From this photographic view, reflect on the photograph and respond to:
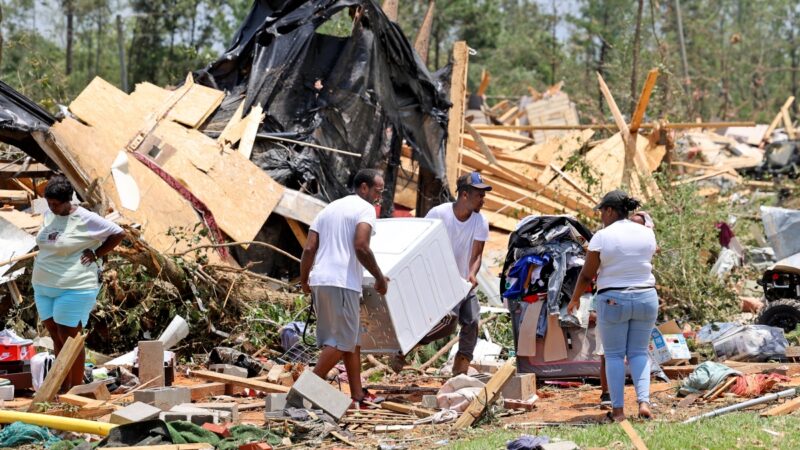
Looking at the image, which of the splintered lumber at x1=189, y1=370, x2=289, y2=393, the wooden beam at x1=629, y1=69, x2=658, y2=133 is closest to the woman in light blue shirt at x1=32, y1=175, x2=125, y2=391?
the splintered lumber at x1=189, y1=370, x2=289, y2=393

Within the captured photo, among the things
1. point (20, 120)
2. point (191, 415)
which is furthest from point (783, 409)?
point (20, 120)

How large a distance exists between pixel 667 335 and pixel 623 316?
3.23m

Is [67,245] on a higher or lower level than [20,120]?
lower

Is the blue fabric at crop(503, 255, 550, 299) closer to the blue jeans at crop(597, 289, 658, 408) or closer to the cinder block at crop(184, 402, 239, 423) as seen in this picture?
the blue jeans at crop(597, 289, 658, 408)

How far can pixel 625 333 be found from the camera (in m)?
7.04

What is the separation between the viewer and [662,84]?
2569 centimetres

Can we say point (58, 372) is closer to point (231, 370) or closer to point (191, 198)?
point (231, 370)

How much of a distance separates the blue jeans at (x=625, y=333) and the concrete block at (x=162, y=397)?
292 centimetres

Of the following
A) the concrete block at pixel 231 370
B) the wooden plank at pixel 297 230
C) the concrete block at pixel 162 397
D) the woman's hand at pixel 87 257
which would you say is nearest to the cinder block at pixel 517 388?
the concrete block at pixel 162 397

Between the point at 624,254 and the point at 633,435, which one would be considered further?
the point at 624,254

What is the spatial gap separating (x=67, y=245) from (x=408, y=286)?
8.05ft

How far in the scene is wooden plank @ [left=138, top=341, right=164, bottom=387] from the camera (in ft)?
27.5

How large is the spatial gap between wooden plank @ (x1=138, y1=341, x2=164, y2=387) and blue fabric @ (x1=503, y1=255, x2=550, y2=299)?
2.80 meters

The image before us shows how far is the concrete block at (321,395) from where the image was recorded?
266 inches
